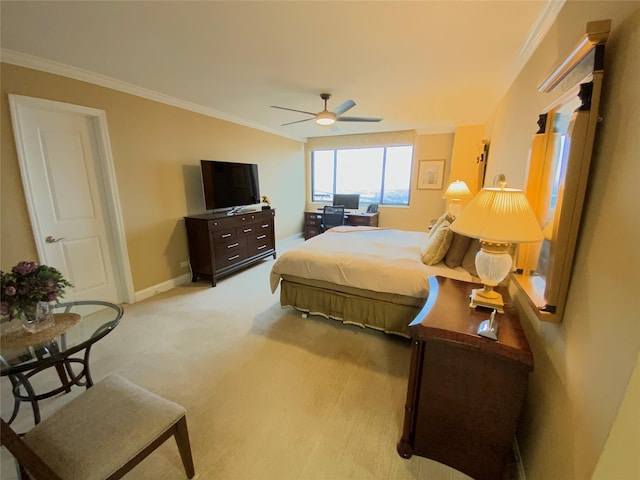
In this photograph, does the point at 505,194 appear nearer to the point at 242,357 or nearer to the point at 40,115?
the point at 242,357

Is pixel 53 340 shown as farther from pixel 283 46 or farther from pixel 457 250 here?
pixel 457 250

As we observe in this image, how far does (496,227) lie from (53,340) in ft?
7.59

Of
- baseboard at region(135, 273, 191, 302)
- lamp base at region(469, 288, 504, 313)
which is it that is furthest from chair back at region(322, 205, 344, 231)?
lamp base at region(469, 288, 504, 313)

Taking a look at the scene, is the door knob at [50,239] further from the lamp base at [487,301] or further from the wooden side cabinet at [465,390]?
the lamp base at [487,301]

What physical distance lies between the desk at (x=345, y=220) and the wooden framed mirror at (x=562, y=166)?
14.3 ft

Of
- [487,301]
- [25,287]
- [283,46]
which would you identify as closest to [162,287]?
[25,287]

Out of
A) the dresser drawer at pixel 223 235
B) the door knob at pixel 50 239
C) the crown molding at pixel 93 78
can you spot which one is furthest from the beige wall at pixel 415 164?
the door knob at pixel 50 239

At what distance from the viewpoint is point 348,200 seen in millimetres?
6230

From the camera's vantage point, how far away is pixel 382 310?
243cm

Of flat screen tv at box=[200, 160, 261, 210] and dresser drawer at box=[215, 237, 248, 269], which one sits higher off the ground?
flat screen tv at box=[200, 160, 261, 210]

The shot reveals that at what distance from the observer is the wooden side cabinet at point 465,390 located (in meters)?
1.16

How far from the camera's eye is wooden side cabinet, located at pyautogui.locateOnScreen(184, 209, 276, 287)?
11.9 ft

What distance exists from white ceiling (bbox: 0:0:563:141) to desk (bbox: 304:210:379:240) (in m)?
2.73

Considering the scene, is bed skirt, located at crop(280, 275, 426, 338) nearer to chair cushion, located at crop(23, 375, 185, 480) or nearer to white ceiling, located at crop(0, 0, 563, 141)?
chair cushion, located at crop(23, 375, 185, 480)
